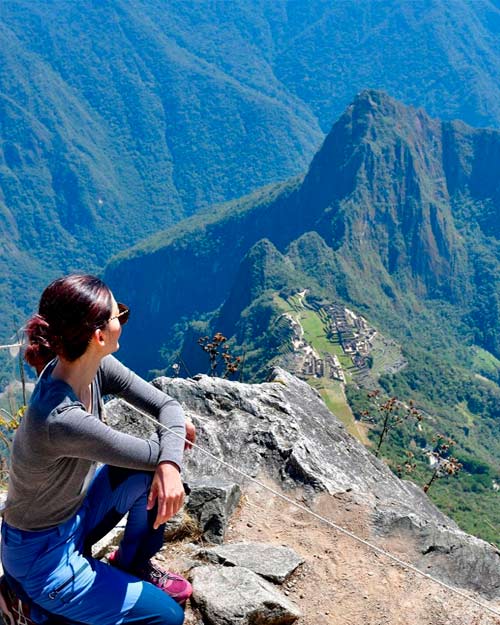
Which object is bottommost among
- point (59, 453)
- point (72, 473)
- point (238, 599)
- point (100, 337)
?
point (238, 599)

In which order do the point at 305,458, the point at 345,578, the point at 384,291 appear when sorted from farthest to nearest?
the point at 384,291 → the point at 305,458 → the point at 345,578

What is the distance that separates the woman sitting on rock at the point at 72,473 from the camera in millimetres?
3865

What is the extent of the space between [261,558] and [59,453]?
2573mm

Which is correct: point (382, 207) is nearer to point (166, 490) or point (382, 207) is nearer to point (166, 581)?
point (166, 581)

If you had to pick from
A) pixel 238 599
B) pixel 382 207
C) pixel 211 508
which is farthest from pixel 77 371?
pixel 382 207

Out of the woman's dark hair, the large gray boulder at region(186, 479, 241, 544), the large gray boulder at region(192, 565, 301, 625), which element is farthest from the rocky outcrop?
the woman's dark hair

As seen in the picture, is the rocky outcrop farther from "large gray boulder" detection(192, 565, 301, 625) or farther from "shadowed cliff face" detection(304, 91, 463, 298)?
"shadowed cliff face" detection(304, 91, 463, 298)

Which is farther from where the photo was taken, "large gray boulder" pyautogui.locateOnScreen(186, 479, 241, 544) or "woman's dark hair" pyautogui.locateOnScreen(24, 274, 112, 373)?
"large gray boulder" pyautogui.locateOnScreen(186, 479, 241, 544)

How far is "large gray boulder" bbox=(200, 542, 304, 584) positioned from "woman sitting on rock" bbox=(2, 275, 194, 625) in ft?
4.60

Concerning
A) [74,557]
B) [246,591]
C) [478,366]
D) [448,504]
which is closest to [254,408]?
[246,591]

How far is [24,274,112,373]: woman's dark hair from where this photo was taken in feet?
12.8

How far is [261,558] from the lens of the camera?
579 centimetres

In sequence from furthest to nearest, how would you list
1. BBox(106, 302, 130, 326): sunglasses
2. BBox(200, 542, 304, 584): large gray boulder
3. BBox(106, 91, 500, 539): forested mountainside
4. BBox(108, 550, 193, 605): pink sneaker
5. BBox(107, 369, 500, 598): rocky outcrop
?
1. BBox(106, 91, 500, 539): forested mountainside
2. BBox(107, 369, 500, 598): rocky outcrop
3. BBox(200, 542, 304, 584): large gray boulder
4. BBox(108, 550, 193, 605): pink sneaker
5. BBox(106, 302, 130, 326): sunglasses

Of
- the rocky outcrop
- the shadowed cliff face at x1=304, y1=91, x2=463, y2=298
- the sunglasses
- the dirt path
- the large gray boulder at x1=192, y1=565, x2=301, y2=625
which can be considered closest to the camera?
the sunglasses
